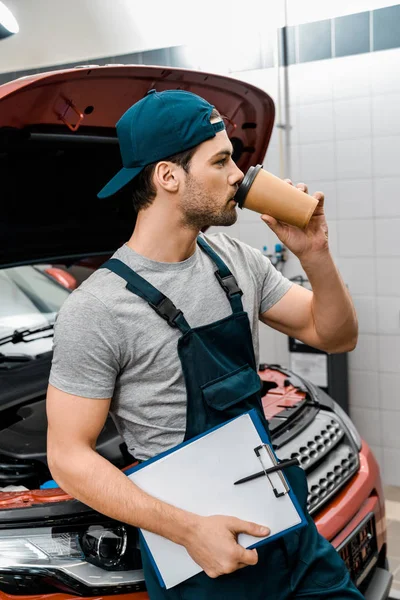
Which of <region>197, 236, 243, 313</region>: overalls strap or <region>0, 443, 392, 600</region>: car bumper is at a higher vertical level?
<region>197, 236, 243, 313</region>: overalls strap

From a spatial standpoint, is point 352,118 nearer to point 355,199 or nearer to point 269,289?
point 355,199

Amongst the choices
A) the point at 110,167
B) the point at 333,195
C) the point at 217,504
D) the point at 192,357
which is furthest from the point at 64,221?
the point at 333,195

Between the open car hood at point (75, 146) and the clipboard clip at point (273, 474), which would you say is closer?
the clipboard clip at point (273, 474)

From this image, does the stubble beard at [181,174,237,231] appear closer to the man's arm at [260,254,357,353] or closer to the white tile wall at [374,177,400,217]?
the man's arm at [260,254,357,353]

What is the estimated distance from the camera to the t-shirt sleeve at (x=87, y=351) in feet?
4.30

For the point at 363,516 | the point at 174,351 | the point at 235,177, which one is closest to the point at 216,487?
the point at 174,351

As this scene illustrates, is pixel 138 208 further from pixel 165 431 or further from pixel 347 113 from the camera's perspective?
pixel 347 113

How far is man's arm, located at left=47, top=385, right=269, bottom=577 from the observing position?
4.15ft

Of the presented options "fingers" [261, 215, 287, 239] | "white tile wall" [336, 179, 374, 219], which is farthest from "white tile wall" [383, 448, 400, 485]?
"fingers" [261, 215, 287, 239]

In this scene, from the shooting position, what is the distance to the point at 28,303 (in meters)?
2.52

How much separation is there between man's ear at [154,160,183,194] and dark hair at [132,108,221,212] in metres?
0.01

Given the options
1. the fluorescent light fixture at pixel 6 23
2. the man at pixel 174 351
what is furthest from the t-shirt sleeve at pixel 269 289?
the fluorescent light fixture at pixel 6 23

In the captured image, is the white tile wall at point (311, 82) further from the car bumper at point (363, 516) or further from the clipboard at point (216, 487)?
the clipboard at point (216, 487)

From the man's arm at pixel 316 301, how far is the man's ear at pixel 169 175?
20cm
